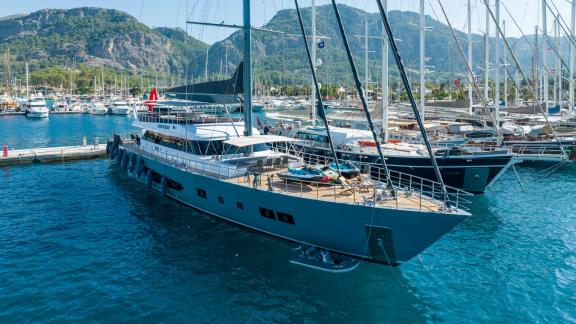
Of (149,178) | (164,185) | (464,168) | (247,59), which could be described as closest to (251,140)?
(247,59)

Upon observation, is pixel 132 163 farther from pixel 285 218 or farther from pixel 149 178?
pixel 285 218

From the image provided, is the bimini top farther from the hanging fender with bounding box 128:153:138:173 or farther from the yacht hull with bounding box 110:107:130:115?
the yacht hull with bounding box 110:107:130:115

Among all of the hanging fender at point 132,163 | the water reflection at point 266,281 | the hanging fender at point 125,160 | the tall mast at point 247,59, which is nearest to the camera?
the water reflection at point 266,281

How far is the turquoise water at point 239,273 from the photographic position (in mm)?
14414

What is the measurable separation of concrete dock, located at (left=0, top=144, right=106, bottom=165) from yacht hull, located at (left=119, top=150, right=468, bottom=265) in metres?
26.5

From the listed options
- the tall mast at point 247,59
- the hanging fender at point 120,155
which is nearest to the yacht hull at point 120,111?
the hanging fender at point 120,155

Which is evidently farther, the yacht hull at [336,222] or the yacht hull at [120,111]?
the yacht hull at [120,111]

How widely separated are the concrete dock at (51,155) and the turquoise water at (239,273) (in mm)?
15034

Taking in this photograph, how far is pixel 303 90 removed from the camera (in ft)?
555

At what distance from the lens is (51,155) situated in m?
41.4

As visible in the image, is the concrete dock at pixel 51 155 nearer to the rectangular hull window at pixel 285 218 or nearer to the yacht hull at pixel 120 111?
the rectangular hull window at pixel 285 218

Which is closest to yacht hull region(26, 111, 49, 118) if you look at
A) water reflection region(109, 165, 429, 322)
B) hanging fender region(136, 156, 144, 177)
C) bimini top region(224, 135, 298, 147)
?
hanging fender region(136, 156, 144, 177)

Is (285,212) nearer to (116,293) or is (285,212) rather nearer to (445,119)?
(116,293)

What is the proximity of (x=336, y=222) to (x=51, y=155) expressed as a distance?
114 feet
